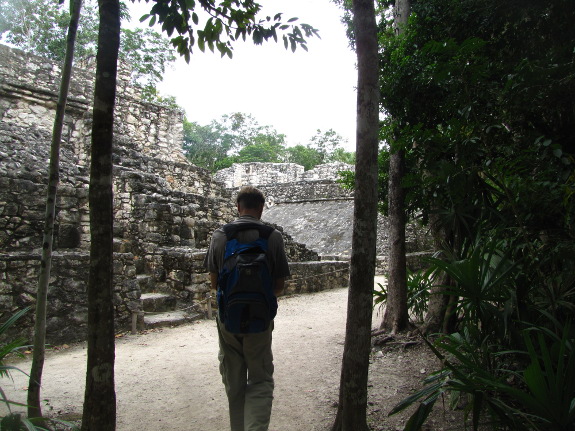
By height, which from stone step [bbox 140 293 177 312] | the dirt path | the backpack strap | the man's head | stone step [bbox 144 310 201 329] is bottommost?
the dirt path

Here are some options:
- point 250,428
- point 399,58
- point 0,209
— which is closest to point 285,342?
point 250,428

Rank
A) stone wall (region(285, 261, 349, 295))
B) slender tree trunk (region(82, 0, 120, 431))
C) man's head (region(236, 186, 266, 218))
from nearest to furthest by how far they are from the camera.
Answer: slender tree trunk (region(82, 0, 120, 431)), man's head (region(236, 186, 266, 218)), stone wall (region(285, 261, 349, 295))

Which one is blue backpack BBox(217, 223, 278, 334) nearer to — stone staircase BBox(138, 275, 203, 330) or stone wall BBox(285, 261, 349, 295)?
stone staircase BBox(138, 275, 203, 330)

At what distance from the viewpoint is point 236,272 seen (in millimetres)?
2348

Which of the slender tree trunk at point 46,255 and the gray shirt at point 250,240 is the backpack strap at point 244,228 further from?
the slender tree trunk at point 46,255

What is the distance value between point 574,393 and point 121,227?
723 cm

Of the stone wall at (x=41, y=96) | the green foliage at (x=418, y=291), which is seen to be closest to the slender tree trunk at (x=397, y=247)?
the green foliage at (x=418, y=291)

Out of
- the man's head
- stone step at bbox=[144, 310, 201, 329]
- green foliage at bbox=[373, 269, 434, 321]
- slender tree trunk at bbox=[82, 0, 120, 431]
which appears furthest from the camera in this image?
stone step at bbox=[144, 310, 201, 329]

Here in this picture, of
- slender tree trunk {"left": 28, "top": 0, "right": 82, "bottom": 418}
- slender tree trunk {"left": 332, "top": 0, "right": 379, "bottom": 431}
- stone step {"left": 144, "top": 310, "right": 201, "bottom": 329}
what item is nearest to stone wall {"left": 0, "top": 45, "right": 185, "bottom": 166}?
stone step {"left": 144, "top": 310, "right": 201, "bottom": 329}

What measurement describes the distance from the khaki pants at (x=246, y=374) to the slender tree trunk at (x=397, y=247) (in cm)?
310

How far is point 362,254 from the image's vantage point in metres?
2.38

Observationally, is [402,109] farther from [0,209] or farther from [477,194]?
[0,209]

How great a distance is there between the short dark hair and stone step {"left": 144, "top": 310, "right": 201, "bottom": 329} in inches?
154

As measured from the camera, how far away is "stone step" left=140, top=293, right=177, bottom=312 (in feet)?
Answer: 21.3
